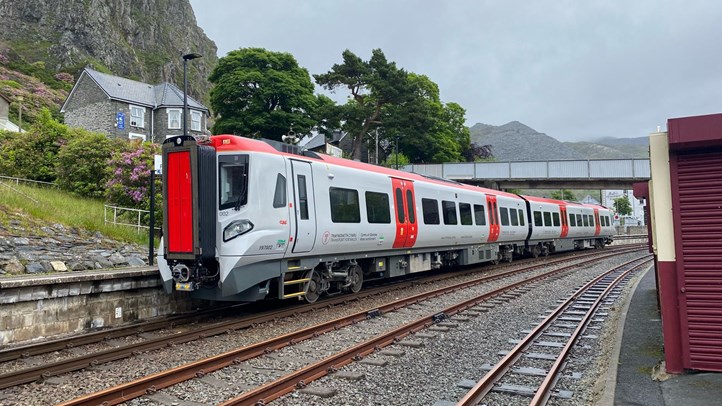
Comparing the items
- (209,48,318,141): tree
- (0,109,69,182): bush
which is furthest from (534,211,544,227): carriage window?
Answer: (209,48,318,141): tree

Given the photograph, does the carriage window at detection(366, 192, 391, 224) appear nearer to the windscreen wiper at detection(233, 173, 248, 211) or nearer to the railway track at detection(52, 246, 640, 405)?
the railway track at detection(52, 246, 640, 405)

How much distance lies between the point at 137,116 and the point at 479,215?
33.5 m

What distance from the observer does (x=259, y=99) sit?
40.0 metres

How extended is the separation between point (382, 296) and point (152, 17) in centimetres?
10176

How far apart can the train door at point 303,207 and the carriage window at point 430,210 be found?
197 inches

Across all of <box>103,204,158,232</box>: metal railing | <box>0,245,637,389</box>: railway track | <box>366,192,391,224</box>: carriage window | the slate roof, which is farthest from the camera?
the slate roof

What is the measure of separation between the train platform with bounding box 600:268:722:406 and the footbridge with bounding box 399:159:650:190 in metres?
31.6

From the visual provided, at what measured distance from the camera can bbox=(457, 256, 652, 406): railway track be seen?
18.1 ft

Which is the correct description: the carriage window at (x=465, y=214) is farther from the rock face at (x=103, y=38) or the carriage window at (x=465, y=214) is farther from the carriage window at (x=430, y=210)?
the rock face at (x=103, y=38)

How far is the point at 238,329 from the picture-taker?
27.4 ft

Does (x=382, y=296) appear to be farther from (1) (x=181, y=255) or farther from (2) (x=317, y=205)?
(1) (x=181, y=255)

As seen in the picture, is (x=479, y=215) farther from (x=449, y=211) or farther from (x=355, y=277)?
(x=355, y=277)

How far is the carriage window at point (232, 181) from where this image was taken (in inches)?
337

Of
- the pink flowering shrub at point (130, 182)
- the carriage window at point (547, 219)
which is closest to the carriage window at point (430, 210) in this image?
the pink flowering shrub at point (130, 182)
